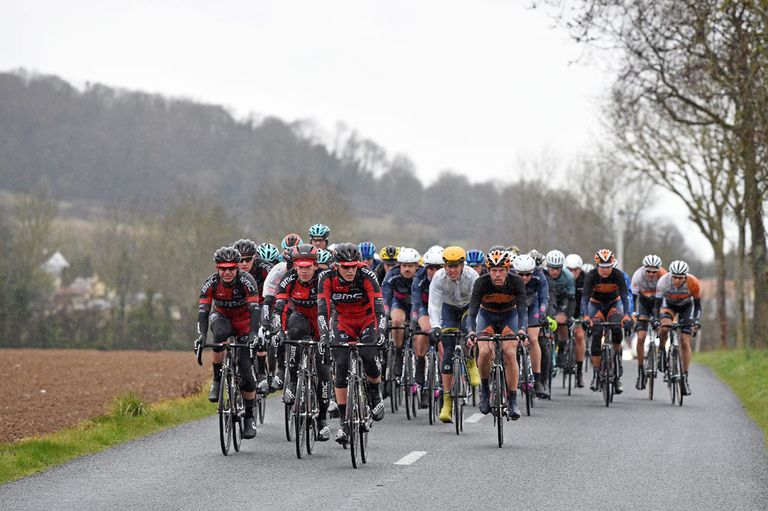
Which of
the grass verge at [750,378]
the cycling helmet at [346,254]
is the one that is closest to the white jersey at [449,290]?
the cycling helmet at [346,254]

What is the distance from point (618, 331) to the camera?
738 inches

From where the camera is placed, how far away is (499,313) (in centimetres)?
1417

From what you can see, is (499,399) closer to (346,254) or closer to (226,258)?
(346,254)

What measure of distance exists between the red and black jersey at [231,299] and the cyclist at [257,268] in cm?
153

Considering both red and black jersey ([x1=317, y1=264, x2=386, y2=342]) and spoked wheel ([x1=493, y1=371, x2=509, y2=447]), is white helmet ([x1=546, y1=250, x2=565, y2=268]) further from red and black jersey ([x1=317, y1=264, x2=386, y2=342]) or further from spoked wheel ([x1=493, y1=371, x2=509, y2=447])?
red and black jersey ([x1=317, y1=264, x2=386, y2=342])

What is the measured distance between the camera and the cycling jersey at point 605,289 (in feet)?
60.5

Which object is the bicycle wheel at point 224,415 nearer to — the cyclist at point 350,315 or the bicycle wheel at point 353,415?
the cyclist at point 350,315

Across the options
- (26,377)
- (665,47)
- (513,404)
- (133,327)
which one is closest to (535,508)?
(513,404)

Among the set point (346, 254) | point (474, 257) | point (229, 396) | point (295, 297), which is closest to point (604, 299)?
point (474, 257)

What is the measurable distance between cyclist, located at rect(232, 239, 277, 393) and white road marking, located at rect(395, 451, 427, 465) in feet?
9.45

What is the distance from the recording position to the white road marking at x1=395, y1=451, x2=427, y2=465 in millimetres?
11453

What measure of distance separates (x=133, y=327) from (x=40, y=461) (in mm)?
45499

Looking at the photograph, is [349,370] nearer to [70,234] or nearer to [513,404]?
[513,404]

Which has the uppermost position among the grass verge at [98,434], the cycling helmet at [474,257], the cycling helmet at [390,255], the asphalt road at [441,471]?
→ the cycling helmet at [390,255]
